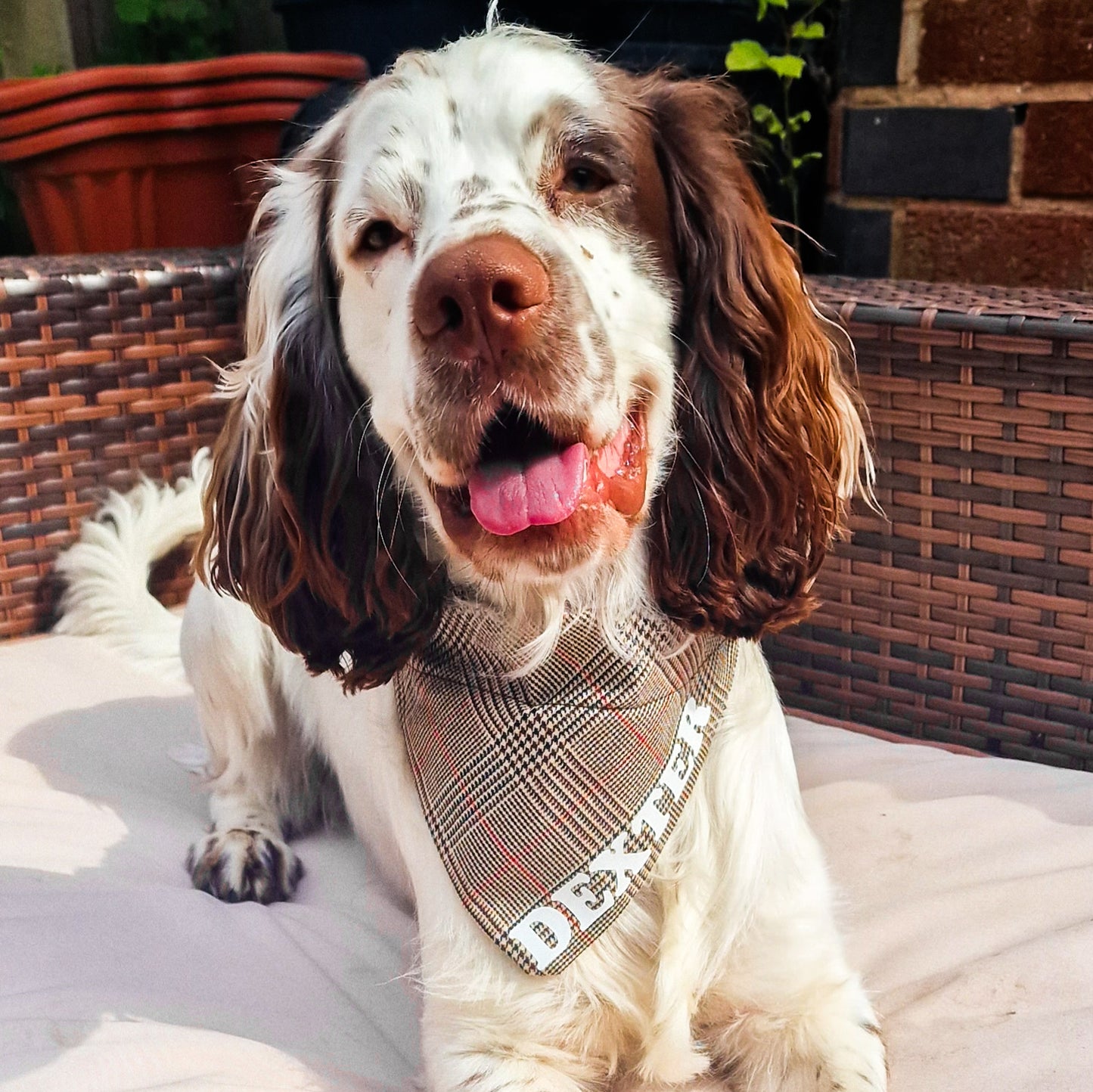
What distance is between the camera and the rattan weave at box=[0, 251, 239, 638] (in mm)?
2311

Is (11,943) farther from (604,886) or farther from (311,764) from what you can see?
(604,886)

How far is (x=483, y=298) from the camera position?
1.02 meters

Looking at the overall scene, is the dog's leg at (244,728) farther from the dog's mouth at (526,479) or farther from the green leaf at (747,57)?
the green leaf at (747,57)

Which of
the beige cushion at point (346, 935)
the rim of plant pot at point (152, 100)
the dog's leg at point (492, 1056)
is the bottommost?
the beige cushion at point (346, 935)

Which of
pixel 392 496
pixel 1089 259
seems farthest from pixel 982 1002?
pixel 1089 259

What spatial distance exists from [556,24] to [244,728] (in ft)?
6.37

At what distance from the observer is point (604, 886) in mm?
1282

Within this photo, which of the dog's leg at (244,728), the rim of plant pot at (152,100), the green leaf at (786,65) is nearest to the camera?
the dog's leg at (244,728)

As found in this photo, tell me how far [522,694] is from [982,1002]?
62 centimetres

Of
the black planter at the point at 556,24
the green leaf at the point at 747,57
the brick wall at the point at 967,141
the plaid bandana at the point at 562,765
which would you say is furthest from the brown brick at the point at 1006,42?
the plaid bandana at the point at 562,765

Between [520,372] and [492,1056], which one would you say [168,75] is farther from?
[492,1056]

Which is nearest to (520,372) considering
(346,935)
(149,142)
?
(346,935)

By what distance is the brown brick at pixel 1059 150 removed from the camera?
222 centimetres

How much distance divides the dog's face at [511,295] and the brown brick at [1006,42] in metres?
1.32
